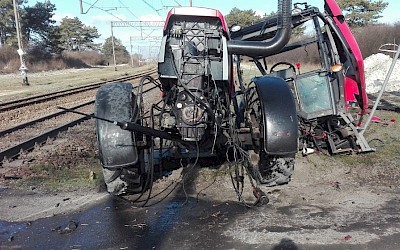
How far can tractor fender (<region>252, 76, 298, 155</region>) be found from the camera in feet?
15.9

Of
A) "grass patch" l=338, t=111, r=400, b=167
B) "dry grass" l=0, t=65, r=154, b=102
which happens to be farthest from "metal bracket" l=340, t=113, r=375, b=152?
"dry grass" l=0, t=65, r=154, b=102


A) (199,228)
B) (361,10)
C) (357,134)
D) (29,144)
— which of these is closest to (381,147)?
(357,134)

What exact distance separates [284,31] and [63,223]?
10.5ft

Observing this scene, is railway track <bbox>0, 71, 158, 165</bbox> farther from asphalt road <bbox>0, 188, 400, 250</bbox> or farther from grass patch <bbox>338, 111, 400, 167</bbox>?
grass patch <bbox>338, 111, 400, 167</bbox>

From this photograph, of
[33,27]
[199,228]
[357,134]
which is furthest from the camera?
[33,27]

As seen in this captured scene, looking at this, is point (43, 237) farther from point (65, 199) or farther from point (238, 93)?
point (238, 93)

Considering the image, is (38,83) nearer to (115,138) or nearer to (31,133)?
(31,133)

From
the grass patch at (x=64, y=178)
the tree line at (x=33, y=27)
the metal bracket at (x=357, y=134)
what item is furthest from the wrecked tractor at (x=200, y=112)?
the tree line at (x=33, y=27)

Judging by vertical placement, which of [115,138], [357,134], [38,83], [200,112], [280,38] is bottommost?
[38,83]

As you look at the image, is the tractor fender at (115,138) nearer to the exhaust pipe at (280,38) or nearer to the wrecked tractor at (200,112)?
the wrecked tractor at (200,112)

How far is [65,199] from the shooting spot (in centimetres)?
555

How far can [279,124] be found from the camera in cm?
488

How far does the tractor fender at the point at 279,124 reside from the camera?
4.86 m

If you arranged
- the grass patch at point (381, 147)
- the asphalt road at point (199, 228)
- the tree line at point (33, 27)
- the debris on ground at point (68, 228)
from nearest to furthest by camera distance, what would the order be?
the asphalt road at point (199, 228) → the debris on ground at point (68, 228) → the grass patch at point (381, 147) → the tree line at point (33, 27)
